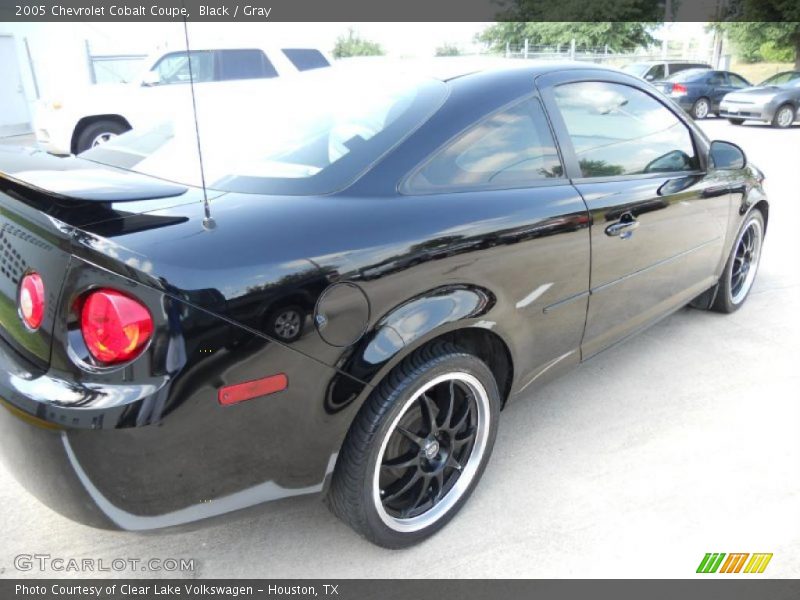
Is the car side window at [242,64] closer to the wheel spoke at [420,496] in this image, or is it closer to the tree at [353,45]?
the wheel spoke at [420,496]

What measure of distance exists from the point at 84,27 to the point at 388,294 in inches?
620

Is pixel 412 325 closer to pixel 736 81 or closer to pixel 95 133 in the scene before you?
pixel 95 133

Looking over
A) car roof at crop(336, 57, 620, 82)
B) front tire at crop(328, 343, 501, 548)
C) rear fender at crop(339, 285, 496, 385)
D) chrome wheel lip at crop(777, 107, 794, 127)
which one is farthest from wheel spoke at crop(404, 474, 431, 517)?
chrome wheel lip at crop(777, 107, 794, 127)

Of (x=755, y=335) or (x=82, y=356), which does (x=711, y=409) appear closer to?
(x=755, y=335)

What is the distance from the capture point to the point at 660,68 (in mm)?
18578

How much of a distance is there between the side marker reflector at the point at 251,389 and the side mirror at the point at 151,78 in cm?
778

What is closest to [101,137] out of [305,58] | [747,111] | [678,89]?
[305,58]

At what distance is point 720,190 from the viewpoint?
344 centimetres

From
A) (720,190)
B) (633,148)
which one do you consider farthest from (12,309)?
(720,190)

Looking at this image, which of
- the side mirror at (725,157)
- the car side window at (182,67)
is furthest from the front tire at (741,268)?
the car side window at (182,67)

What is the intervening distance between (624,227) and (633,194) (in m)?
0.18

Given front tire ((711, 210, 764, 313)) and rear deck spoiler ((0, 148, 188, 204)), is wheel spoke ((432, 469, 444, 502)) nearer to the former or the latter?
rear deck spoiler ((0, 148, 188, 204))

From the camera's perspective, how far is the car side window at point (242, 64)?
7.89 meters

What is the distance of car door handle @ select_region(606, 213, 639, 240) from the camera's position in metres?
2.60
